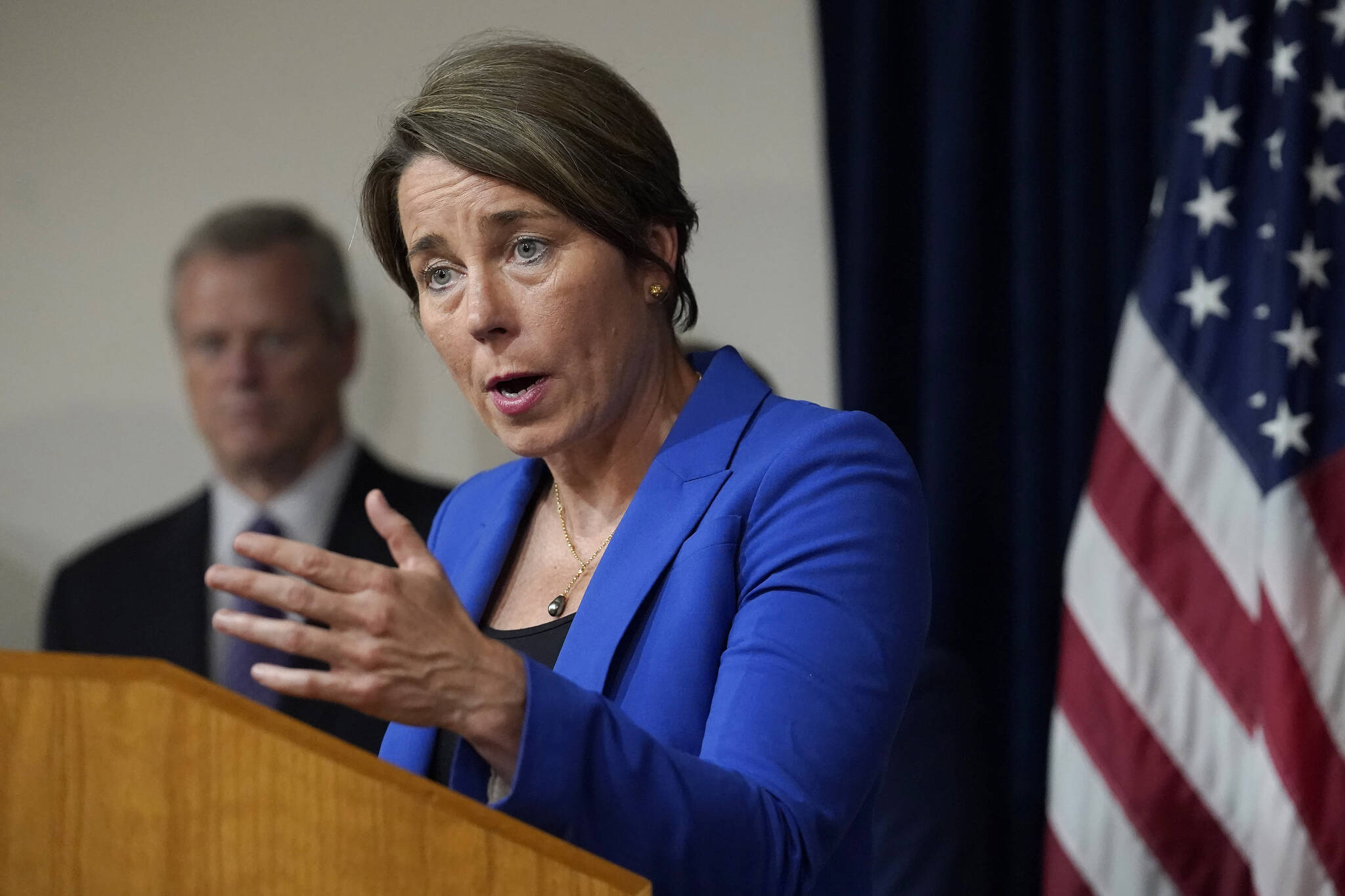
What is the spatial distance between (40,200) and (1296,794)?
10.2 ft

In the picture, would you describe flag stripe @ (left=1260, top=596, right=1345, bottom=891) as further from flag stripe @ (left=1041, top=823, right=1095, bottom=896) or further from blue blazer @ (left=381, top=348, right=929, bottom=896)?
blue blazer @ (left=381, top=348, right=929, bottom=896)

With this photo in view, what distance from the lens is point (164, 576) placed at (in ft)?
10.7

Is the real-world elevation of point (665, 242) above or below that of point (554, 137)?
below

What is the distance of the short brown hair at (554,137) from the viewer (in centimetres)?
136

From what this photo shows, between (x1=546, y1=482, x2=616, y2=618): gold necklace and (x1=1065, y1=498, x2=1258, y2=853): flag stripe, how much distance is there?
58.5 inches

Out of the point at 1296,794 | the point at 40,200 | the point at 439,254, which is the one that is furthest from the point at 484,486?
the point at 40,200

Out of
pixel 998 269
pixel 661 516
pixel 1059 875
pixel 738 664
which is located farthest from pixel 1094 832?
pixel 738 664

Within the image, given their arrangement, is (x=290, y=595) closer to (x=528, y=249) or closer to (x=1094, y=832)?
(x=528, y=249)

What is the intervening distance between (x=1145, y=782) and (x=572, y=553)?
1.66m

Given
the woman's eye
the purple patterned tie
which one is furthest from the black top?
the purple patterned tie

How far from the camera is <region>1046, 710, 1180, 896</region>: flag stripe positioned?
270 centimetres

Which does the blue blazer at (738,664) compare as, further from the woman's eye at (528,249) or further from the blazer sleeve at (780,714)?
the woman's eye at (528,249)

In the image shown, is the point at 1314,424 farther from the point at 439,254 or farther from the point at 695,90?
the point at 439,254

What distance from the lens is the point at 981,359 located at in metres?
3.04
